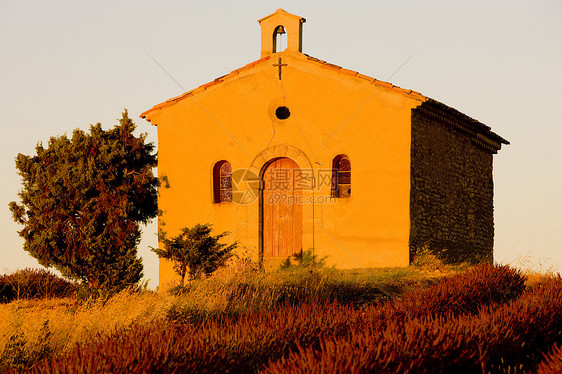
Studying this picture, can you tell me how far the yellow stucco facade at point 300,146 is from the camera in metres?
17.5

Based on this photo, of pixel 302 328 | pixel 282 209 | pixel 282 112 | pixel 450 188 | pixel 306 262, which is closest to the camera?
pixel 302 328

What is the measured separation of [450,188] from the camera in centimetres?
1958

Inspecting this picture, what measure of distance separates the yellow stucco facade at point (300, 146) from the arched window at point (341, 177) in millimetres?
200

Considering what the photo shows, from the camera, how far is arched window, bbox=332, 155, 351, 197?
17984 millimetres

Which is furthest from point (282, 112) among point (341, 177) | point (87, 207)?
point (87, 207)

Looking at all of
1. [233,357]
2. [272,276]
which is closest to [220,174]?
[272,276]

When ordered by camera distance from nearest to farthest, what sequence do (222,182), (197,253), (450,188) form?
(197,253), (222,182), (450,188)

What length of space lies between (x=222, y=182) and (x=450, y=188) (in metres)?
6.15

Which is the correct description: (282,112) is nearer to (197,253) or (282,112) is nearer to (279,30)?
(279,30)

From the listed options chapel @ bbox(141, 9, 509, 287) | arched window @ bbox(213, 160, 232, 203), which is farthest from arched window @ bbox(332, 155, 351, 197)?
arched window @ bbox(213, 160, 232, 203)

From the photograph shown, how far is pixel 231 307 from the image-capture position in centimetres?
1261

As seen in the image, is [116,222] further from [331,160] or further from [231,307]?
[231,307]

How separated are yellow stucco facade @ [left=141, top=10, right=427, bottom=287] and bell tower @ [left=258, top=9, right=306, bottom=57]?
0.03m

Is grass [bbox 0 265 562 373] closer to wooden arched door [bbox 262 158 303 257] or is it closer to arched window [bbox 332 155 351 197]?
wooden arched door [bbox 262 158 303 257]
